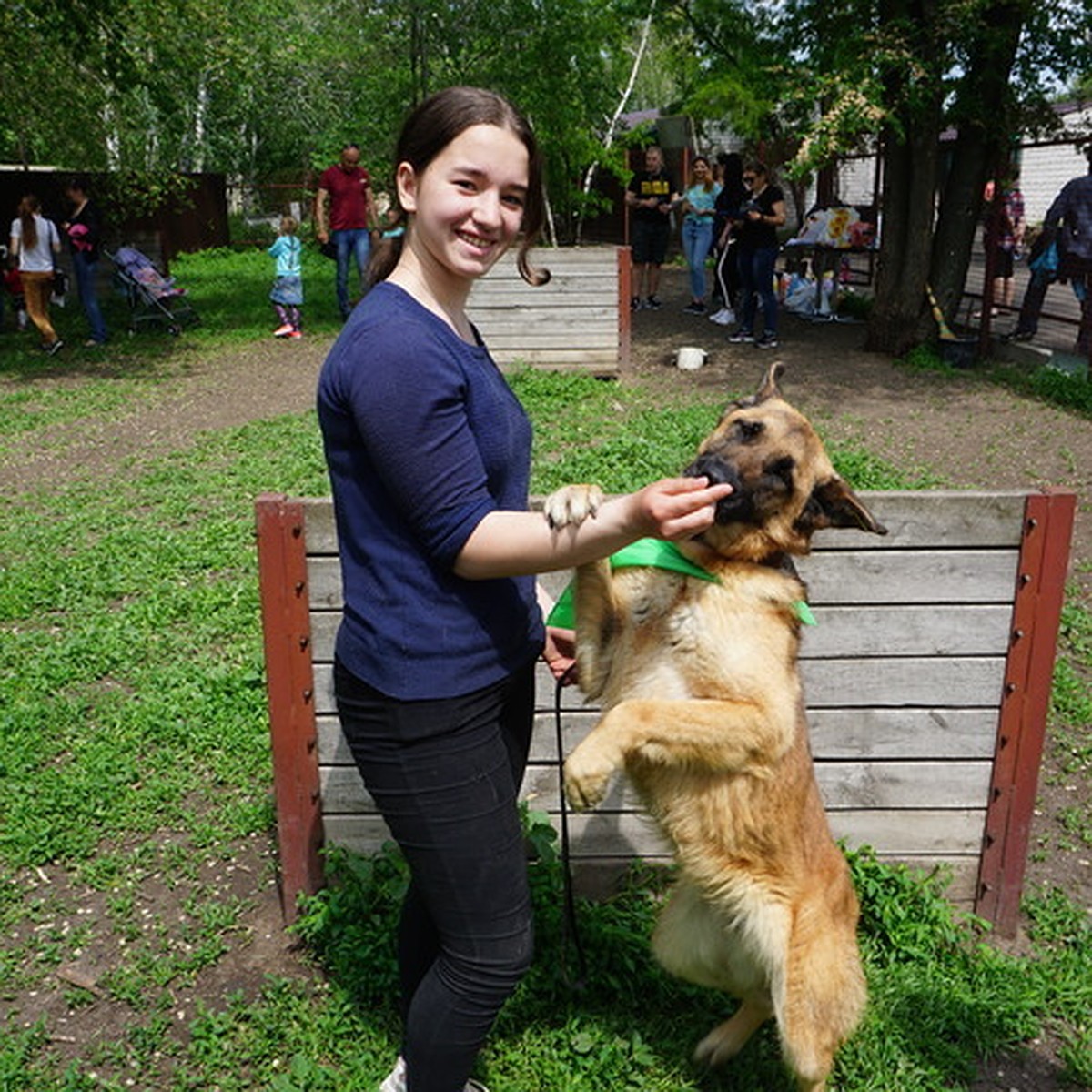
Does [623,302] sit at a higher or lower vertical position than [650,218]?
lower

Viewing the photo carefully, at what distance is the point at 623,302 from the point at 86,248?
8.59 m

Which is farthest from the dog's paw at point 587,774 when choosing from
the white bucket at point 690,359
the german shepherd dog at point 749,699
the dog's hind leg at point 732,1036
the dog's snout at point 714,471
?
the white bucket at point 690,359

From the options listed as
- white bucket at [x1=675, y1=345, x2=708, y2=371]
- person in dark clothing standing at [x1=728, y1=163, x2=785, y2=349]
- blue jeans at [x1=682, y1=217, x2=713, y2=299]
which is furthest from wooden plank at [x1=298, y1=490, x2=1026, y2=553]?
blue jeans at [x1=682, y1=217, x2=713, y2=299]

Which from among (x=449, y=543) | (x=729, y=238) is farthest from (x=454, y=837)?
(x=729, y=238)

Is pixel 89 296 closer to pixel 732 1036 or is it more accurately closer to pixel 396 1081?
pixel 396 1081

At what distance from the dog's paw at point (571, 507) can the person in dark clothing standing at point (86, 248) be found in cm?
1398

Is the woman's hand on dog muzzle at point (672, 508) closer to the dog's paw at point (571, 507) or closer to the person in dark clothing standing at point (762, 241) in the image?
the dog's paw at point (571, 507)

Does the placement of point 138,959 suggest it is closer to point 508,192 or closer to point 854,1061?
point 854,1061

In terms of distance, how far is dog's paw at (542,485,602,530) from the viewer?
179 cm

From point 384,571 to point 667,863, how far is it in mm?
1996

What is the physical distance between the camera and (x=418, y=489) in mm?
1748

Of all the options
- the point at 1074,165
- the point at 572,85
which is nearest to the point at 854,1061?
the point at 572,85

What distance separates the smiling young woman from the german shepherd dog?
1.18 feet

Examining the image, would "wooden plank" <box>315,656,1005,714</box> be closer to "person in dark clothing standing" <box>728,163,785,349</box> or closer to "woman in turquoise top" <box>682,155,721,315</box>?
"person in dark clothing standing" <box>728,163,785,349</box>
